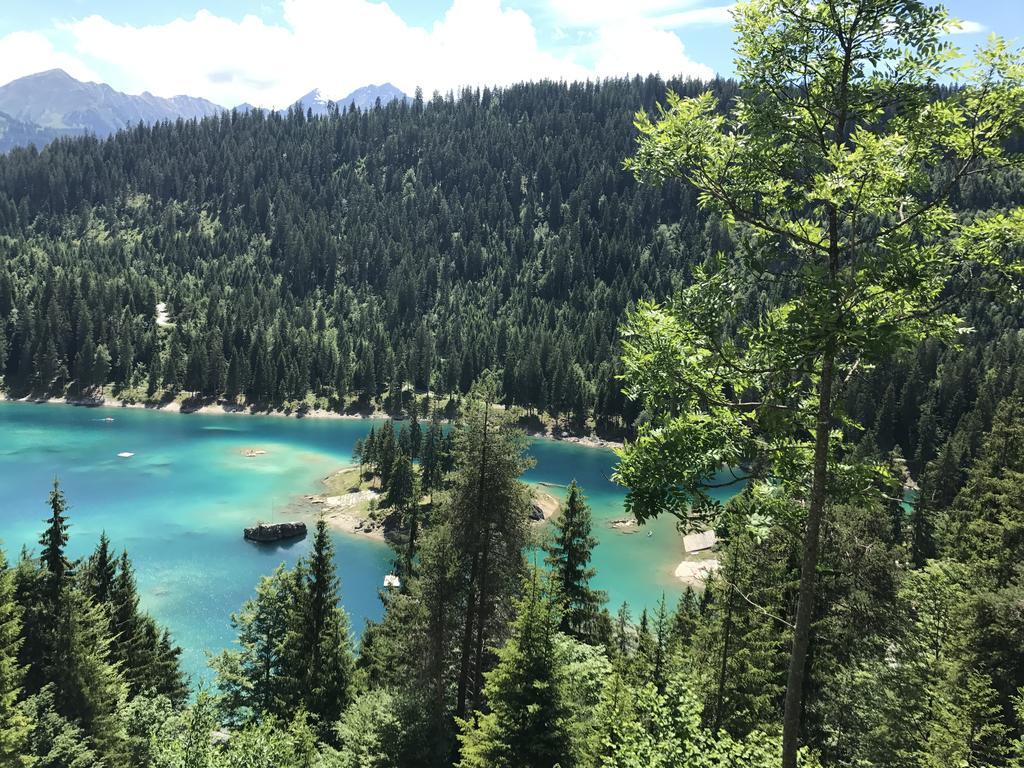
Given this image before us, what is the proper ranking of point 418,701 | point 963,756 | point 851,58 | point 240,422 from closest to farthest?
point 851,58 < point 963,756 < point 418,701 < point 240,422

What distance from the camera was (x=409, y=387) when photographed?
16250 cm

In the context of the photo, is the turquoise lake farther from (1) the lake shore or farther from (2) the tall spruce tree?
(2) the tall spruce tree

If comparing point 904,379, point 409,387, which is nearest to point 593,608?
point 904,379

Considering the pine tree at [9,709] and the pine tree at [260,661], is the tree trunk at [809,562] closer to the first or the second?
the pine tree at [9,709]

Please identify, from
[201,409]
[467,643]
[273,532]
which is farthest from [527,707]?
[201,409]

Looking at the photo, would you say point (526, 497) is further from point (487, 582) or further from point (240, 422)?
point (240, 422)

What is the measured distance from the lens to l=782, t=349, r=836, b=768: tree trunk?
29.6ft

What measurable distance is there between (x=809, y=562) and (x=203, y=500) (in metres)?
95.3

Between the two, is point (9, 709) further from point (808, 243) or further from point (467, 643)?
point (808, 243)

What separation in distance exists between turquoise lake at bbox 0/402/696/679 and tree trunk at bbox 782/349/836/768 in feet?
155

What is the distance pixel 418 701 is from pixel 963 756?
17866mm

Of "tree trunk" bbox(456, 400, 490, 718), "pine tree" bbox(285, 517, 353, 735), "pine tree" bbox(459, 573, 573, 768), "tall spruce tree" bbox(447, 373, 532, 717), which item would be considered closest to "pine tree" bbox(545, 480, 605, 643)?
"tall spruce tree" bbox(447, 373, 532, 717)

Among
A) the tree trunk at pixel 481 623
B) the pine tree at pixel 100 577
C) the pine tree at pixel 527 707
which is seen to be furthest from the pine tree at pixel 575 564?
the pine tree at pixel 100 577

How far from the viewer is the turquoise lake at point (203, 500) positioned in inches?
2507
